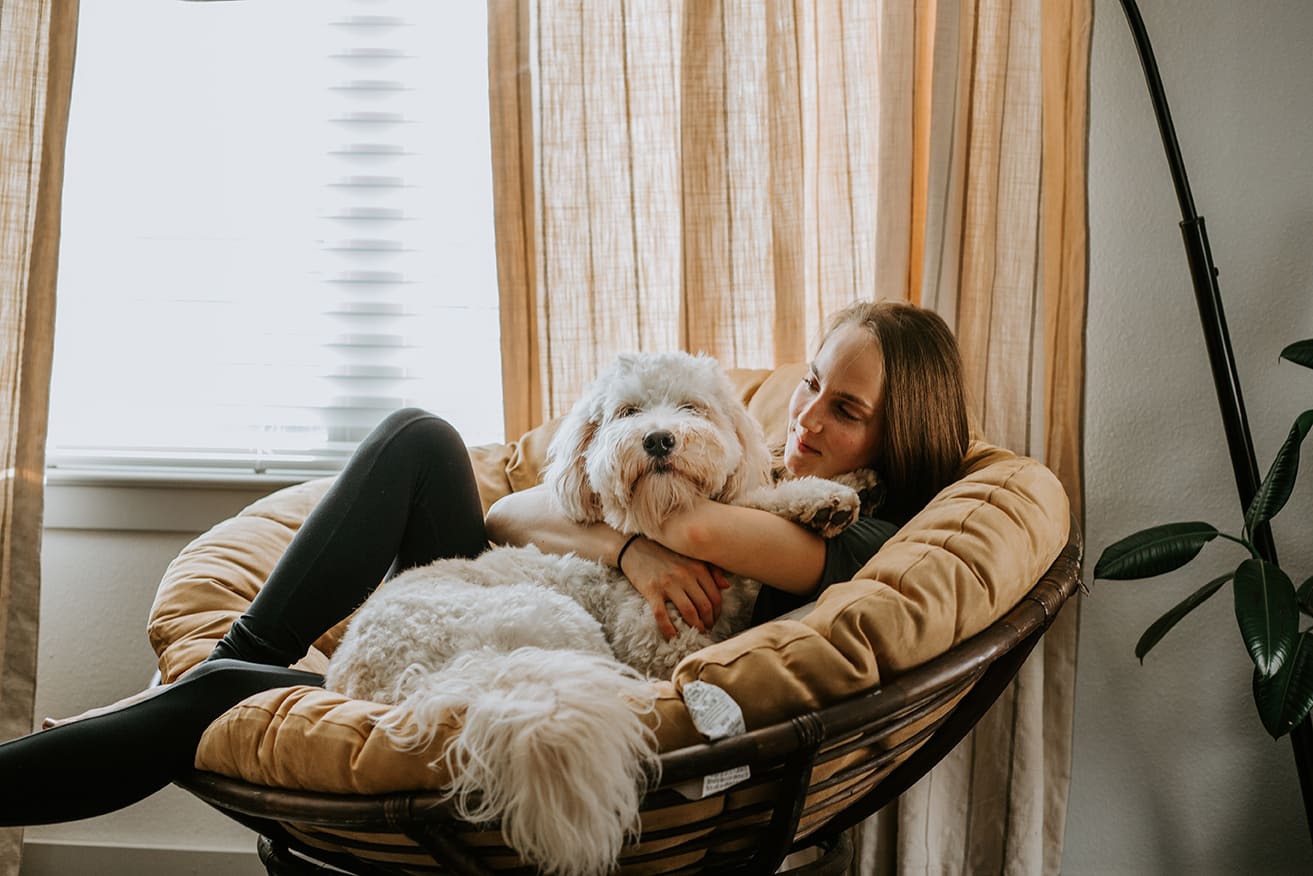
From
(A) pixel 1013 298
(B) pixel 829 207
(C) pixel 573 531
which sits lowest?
(C) pixel 573 531

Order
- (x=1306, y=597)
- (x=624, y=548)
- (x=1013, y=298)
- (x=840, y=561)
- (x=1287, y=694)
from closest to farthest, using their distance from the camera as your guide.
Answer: (x=840, y=561)
(x=624, y=548)
(x=1287, y=694)
(x=1306, y=597)
(x=1013, y=298)

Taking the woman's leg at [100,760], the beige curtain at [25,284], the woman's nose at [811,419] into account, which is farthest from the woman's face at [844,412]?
the beige curtain at [25,284]

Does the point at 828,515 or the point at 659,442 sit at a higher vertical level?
the point at 659,442

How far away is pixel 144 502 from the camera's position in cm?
258

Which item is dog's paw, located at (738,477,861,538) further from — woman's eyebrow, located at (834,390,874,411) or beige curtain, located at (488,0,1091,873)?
beige curtain, located at (488,0,1091,873)

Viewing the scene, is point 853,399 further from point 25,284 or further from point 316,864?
point 25,284

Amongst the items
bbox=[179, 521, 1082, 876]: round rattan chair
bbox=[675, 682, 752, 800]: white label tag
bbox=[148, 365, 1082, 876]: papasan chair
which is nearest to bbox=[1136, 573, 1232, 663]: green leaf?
bbox=[148, 365, 1082, 876]: papasan chair

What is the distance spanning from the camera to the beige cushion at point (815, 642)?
3.66ft

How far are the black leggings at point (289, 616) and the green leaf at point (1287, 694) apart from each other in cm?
138

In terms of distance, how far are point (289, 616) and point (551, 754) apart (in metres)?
0.81

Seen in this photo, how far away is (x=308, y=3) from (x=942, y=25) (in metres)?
1.58

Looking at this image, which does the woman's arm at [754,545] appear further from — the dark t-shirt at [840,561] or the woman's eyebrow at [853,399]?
the woman's eyebrow at [853,399]

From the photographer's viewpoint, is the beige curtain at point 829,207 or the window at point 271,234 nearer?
the beige curtain at point 829,207

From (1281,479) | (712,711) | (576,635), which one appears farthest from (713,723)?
(1281,479)
